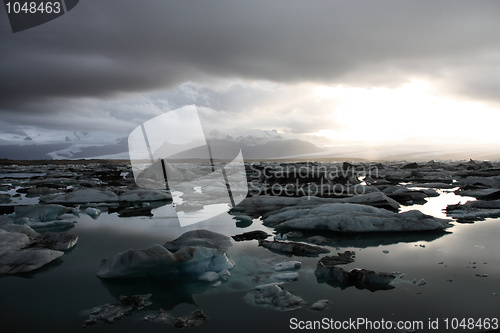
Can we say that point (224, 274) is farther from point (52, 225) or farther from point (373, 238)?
point (52, 225)

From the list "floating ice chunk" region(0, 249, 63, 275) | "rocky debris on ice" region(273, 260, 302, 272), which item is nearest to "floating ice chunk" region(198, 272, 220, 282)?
"rocky debris on ice" region(273, 260, 302, 272)

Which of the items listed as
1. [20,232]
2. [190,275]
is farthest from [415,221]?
[20,232]

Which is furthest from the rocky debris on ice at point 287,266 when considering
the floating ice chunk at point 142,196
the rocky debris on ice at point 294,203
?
the floating ice chunk at point 142,196

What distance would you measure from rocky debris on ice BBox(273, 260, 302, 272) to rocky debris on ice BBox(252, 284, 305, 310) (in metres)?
0.91

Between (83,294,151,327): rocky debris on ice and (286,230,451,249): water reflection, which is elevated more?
(83,294,151,327): rocky debris on ice

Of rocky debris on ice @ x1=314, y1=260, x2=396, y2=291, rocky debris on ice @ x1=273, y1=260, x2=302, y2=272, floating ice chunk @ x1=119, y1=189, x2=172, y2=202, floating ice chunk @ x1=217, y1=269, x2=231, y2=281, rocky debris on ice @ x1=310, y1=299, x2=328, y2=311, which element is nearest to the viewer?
rocky debris on ice @ x1=310, y1=299, x2=328, y2=311

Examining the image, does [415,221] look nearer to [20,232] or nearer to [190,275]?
[190,275]

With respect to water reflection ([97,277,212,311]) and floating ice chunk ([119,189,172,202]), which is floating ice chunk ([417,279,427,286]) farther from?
floating ice chunk ([119,189,172,202])

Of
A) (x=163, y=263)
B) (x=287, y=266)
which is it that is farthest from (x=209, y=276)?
(x=287, y=266)

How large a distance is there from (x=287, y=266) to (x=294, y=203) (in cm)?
632

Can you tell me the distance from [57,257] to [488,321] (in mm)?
6188

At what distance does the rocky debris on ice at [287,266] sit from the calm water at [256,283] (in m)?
0.13

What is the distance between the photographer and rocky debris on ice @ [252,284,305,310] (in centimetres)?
365

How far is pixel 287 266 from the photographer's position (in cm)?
494
